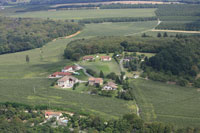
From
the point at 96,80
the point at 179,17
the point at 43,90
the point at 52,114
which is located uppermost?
the point at 179,17

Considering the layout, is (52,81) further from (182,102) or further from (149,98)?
(182,102)

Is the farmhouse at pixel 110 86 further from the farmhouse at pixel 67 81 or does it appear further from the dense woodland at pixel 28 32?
the dense woodland at pixel 28 32

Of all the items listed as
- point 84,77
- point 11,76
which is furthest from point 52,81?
point 11,76

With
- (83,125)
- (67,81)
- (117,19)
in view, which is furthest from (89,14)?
(83,125)

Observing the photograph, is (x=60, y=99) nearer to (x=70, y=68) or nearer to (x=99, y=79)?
(x=99, y=79)

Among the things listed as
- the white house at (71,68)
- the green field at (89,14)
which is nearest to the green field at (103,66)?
the white house at (71,68)

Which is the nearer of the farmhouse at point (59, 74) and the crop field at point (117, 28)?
the farmhouse at point (59, 74)

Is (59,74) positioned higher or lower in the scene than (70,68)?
lower

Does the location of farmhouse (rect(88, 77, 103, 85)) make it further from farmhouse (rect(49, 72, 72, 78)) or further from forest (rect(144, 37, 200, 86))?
forest (rect(144, 37, 200, 86))
